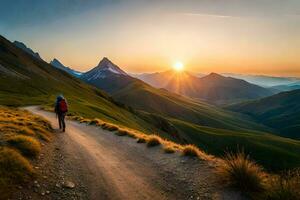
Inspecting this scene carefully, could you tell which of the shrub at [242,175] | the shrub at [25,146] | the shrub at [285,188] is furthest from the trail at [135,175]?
the shrub at [285,188]

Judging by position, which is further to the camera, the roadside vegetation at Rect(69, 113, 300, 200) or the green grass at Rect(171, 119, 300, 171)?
the green grass at Rect(171, 119, 300, 171)

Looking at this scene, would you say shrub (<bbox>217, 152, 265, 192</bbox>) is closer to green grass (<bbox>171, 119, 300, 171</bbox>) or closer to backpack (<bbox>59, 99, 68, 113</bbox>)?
backpack (<bbox>59, 99, 68, 113</bbox>)

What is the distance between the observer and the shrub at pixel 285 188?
7.77 metres

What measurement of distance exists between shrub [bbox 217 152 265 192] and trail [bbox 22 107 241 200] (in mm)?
438

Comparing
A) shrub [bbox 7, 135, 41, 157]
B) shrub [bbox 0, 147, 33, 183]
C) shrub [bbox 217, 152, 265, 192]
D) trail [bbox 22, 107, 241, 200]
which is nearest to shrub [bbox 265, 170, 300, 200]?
shrub [bbox 217, 152, 265, 192]

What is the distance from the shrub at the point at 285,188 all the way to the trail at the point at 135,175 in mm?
1318

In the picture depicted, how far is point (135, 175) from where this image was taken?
11.8 metres

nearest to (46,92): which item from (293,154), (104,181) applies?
(104,181)

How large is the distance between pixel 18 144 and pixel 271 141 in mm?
158942

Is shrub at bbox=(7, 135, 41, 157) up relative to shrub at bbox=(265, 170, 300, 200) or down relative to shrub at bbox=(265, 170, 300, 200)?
down

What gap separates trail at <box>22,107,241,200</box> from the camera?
9.59 metres

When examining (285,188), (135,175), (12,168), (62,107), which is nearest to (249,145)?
(62,107)

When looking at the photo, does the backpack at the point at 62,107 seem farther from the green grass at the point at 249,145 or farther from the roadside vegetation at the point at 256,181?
the green grass at the point at 249,145

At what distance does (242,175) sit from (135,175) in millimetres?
4657
